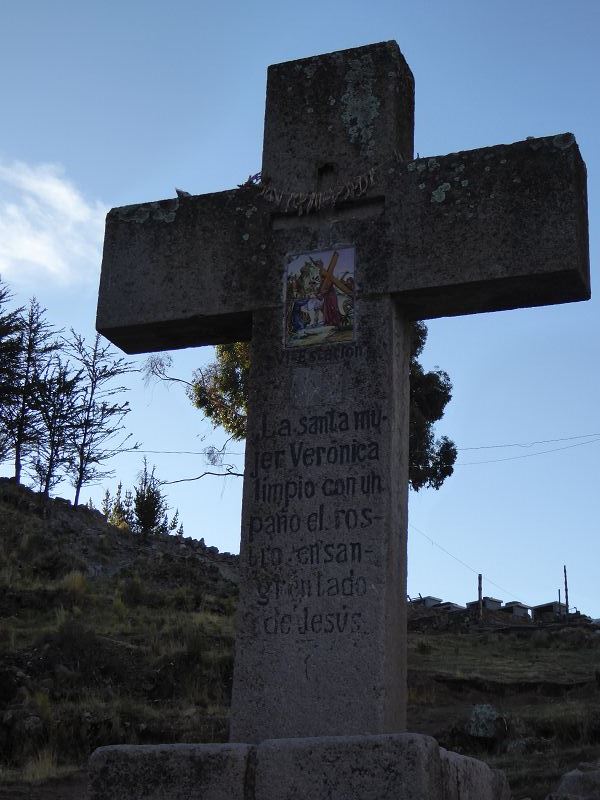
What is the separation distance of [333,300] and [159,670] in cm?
A: 1068

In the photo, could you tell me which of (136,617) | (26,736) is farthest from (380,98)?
(136,617)

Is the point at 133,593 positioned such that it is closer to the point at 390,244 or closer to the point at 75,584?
the point at 75,584

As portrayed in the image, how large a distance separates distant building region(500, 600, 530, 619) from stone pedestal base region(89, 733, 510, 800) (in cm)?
2837

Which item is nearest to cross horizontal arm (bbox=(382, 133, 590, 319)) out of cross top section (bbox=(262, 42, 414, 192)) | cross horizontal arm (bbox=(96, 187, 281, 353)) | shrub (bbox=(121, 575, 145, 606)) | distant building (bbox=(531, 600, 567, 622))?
cross top section (bbox=(262, 42, 414, 192))

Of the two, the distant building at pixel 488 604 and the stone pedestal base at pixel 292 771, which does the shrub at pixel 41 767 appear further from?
the distant building at pixel 488 604

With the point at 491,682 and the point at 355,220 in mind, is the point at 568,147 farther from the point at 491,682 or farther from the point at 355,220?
the point at 491,682

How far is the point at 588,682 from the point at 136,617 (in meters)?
8.03

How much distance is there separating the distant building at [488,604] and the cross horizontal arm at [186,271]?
2617cm

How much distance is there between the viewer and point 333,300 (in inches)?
225

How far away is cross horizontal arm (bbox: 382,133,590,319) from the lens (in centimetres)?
538

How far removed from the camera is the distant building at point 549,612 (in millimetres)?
31359

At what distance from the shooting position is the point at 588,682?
51.0 ft

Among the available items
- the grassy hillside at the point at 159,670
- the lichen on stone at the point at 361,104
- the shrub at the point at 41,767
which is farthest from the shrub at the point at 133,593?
the lichen on stone at the point at 361,104

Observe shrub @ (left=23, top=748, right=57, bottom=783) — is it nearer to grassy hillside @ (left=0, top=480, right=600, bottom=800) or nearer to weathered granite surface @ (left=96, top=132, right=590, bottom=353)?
grassy hillside @ (left=0, top=480, right=600, bottom=800)
